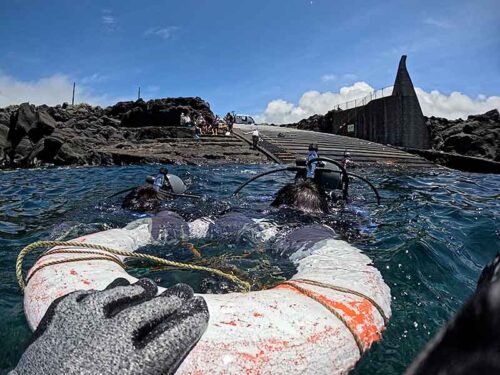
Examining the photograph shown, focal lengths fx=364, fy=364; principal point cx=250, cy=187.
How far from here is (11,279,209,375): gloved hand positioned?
1.34 metres

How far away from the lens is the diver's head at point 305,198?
486 cm

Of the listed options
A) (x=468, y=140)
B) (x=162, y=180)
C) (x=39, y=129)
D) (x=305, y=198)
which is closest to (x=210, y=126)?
(x=39, y=129)

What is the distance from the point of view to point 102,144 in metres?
21.8

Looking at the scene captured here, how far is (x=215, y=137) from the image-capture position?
2316 cm

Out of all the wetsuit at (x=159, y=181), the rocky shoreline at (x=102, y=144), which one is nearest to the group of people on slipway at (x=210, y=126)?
the rocky shoreline at (x=102, y=144)

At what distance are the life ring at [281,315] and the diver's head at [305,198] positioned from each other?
6.73 ft

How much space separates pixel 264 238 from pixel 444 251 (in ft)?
7.02

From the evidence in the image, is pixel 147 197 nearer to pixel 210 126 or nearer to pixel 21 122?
pixel 21 122

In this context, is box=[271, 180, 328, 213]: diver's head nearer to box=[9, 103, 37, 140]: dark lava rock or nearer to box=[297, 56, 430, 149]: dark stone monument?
box=[9, 103, 37, 140]: dark lava rock

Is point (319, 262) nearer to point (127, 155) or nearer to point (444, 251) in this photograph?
point (444, 251)

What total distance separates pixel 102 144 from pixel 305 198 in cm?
1961

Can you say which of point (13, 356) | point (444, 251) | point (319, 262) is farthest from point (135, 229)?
point (444, 251)

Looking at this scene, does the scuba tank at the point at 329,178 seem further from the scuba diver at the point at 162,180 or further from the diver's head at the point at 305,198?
the scuba diver at the point at 162,180

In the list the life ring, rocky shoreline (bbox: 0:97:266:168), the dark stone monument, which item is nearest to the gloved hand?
the life ring
